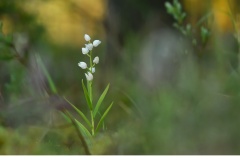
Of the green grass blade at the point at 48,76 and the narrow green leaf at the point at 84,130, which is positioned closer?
the narrow green leaf at the point at 84,130

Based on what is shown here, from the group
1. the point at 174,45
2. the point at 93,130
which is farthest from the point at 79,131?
the point at 174,45

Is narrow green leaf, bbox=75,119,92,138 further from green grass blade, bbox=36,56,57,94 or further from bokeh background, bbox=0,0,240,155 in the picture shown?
green grass blade, bbox=36,56,57,94

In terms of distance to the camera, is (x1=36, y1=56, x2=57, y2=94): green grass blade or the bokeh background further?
(x1=36, y1=56, x2=57, y2=94): green grass blade

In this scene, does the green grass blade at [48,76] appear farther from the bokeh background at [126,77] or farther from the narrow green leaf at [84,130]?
the narrow green leaf at [84,130]

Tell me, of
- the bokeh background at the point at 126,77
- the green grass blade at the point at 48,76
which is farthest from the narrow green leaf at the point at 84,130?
the green grass blade at the point at 48,76

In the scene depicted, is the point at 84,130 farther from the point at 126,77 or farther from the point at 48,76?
the point at 126,77

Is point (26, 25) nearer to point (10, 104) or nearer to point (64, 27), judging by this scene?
point (64, 27)

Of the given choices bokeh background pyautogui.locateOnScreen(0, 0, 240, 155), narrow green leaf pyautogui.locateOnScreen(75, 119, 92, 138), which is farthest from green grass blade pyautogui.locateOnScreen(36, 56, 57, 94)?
narrow green leaf pyautogui.locateOnScreen(75, 119, 92, 138)

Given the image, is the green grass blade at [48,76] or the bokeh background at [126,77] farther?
the green grass blade at [48,76]
